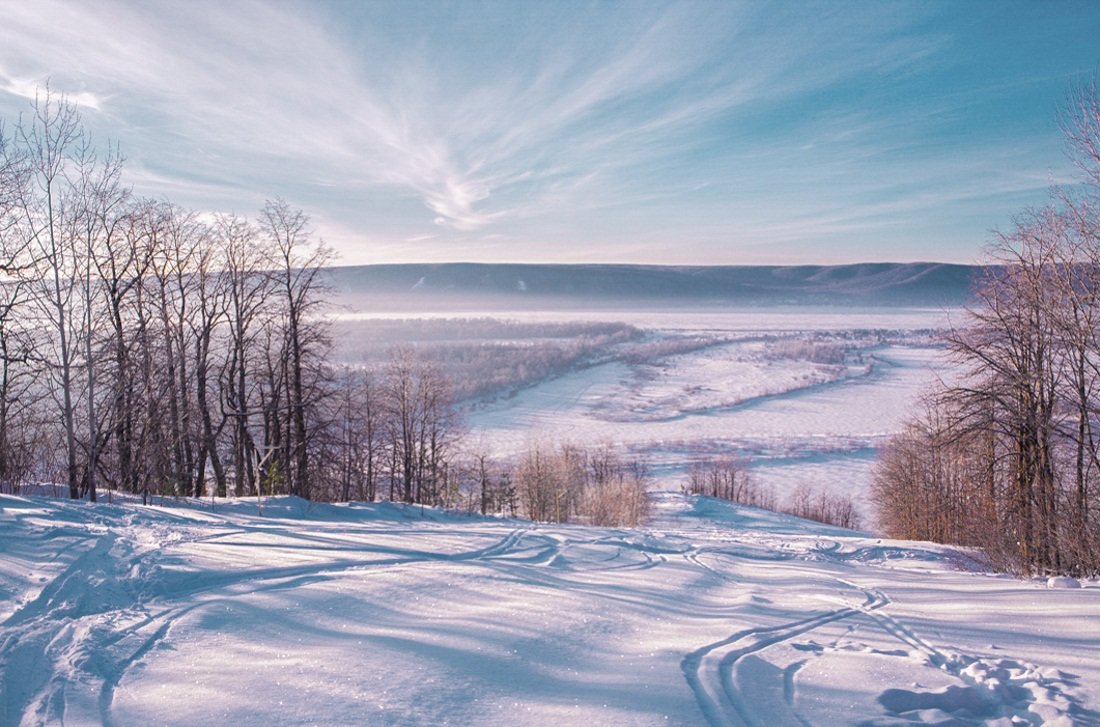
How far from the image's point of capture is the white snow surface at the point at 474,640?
317cm


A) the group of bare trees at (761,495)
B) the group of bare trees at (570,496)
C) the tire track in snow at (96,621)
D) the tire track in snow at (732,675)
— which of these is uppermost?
the tire track in snow at (96,621)

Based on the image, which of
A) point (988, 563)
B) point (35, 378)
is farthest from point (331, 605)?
point (988, 563)

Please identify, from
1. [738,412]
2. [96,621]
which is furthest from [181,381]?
[738,412]

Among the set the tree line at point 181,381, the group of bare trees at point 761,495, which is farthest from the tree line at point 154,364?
the group of bare trees at point 761,495

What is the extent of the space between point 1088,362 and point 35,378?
22.2 meters

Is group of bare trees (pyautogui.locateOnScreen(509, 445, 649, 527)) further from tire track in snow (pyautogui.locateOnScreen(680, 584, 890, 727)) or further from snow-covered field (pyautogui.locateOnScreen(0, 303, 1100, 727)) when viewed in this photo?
tire track in snow (pyautogui.locateOnScreen(680, 584, 890, 727))

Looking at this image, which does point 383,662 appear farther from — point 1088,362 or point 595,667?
point 1088,362

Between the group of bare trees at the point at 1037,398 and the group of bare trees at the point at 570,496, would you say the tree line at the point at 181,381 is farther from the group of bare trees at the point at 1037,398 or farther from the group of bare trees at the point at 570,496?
the group of bare trees at the point at 1037,398

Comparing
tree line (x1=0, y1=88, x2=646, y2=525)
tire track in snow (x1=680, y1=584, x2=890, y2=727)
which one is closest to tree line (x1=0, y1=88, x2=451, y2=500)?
tree line (x1=0, y1=88, x2=646, y2=525)

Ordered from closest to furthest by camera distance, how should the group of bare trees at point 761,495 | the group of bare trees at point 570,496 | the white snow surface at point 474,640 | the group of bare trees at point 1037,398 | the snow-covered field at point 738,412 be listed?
the white snow surface at point 474,640, the group of bare trees at point 1037,398, the group of bare trees at point 570,496, the group of bare trees at point 761,495, the snow-covered field at point 738,412

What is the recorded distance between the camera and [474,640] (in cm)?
402

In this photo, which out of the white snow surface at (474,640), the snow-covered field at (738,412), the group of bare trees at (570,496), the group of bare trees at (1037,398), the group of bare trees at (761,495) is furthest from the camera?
the snow-covered field at (738,412)

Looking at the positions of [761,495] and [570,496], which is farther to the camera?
[761,495]

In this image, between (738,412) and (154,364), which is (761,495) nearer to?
(738,412)
